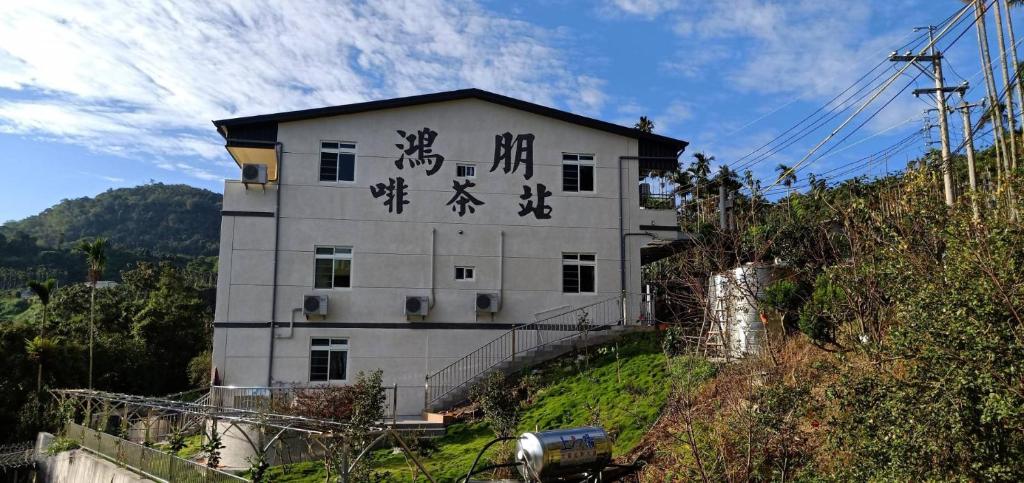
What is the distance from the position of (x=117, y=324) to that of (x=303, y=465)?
1167 inches

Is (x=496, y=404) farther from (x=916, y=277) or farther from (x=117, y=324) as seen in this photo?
(x=117, y=324)

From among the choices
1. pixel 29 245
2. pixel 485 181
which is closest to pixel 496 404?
pixel 485 181

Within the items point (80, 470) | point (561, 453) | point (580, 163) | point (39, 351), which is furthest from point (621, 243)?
point (39, 351)

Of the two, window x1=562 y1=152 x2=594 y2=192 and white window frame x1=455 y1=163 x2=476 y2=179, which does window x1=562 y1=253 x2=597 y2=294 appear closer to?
window x1=562 y1=152 x2=594 y2=192

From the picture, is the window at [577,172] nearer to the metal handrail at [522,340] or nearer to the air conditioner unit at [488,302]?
the metal handrail at [522,340]

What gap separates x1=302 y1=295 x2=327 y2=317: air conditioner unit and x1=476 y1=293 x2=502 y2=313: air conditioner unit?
4076 millimetres

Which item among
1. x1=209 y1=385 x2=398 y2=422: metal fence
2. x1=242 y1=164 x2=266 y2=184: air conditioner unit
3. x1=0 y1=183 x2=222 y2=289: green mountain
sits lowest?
x1=209 y1=385 x2=398 y2=422: metal fence

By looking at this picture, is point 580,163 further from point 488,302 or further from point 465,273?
point 488,302

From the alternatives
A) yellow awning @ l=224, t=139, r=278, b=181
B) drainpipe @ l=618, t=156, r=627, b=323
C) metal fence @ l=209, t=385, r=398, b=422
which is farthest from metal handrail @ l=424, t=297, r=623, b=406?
yellow awning @ l=224, t=139, r=278, b=181

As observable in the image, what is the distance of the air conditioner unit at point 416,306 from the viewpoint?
58.9ft

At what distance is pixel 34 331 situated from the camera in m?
25.4

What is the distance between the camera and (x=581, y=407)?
12867 millimetres

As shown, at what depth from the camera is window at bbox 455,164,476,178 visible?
19.1 meters

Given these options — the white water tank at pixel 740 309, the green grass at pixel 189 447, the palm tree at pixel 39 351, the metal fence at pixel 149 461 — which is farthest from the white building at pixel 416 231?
the palm tree at pixel 39 351
